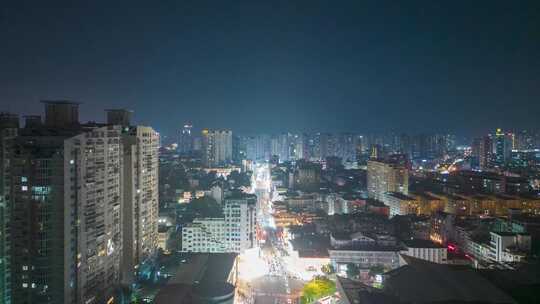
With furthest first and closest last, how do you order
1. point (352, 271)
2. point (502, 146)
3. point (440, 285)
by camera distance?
point (502, 146)
point (352, 271)
point (440, 285)

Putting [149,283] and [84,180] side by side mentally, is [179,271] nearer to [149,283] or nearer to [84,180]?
[149,283]

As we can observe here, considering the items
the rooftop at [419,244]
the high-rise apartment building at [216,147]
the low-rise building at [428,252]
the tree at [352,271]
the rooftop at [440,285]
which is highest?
the high-rise apartment building at [216,147]

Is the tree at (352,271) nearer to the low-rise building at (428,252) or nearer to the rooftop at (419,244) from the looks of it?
the low-rise building at (428,252)

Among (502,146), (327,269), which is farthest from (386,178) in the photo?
(502,146)

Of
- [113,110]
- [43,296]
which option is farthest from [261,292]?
[113,110]

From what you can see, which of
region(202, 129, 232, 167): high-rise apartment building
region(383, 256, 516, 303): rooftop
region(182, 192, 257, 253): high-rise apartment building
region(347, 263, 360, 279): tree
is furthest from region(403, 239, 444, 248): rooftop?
region(202, 129, 232, 167): high-rise apartment building

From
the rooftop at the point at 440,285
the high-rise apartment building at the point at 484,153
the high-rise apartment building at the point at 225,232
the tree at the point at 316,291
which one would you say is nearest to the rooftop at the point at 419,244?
the rooftop at the point at 440,285

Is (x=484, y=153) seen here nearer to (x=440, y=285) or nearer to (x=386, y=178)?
(x=386, y=178)
